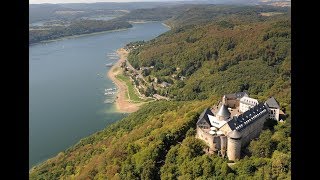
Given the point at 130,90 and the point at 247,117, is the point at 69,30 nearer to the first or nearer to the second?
the point at 130,90

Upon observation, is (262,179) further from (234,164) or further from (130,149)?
(130,149)

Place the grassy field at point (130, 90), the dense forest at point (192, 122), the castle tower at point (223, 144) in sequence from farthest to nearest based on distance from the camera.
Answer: the grassy field at point (130, 90)
the castle tower at point (223, 144)
the dense forest at point (192, 122)

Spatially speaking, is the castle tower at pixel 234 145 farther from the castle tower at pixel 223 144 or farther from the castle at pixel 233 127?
the castle tower at pixel 223 144

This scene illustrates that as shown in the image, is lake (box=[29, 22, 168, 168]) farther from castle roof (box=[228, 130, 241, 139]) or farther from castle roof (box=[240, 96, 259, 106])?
castle roof (box=[228, 130, 241, 139])

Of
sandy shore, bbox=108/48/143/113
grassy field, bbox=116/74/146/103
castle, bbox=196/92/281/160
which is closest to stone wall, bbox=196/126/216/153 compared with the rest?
castle, bbox=196/92/281/160

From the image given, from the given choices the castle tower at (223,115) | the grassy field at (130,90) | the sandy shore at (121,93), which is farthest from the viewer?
the grassy field at (130,90)

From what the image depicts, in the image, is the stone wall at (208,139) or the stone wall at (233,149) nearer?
the stone wall at (233,149)

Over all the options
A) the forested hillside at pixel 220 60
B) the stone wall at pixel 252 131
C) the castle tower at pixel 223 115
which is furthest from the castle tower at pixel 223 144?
the forested hillside at pixel 220 60

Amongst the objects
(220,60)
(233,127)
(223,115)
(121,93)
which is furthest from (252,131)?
(220,60)

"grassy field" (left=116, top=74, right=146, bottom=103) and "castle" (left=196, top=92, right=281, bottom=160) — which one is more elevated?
"castle" (left=196, top=92, right=281, bottom=160)
